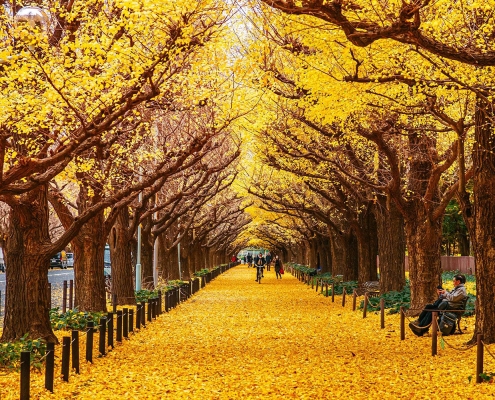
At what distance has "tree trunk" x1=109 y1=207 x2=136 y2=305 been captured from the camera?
26281 mm

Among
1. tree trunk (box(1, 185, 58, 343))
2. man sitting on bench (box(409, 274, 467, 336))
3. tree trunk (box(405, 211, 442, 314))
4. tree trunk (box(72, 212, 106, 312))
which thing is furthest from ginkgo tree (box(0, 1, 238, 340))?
tree trunk (box(405, 211, 442, 314))

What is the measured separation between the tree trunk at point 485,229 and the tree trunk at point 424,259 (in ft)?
20.0

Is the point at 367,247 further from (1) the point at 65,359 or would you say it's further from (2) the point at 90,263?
(1) the point at 65,359

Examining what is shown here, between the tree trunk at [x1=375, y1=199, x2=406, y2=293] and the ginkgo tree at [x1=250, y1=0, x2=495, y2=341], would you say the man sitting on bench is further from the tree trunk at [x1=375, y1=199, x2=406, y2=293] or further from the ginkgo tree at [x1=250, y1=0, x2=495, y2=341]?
the tree trunk at [x1=375, y1=199, x2=406, y2=293]

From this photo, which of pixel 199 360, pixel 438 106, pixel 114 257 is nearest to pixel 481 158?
pixel 438 106

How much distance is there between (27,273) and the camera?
15297 mm

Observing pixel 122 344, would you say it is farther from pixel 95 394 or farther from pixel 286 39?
pixel 286 39

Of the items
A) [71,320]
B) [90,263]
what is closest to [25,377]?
[71,320]

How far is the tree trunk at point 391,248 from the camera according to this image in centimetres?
2566

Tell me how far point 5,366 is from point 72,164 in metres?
6.80

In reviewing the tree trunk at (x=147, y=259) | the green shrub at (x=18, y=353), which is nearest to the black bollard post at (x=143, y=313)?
the green shrub at (x=18, y=353)

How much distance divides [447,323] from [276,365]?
15.8 ft

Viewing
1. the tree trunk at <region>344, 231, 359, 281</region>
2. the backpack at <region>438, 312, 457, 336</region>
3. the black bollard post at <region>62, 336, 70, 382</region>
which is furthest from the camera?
the tree trunk at <region>344, 231, 359, 281</region>

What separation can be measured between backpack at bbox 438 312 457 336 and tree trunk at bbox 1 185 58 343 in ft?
26.2
